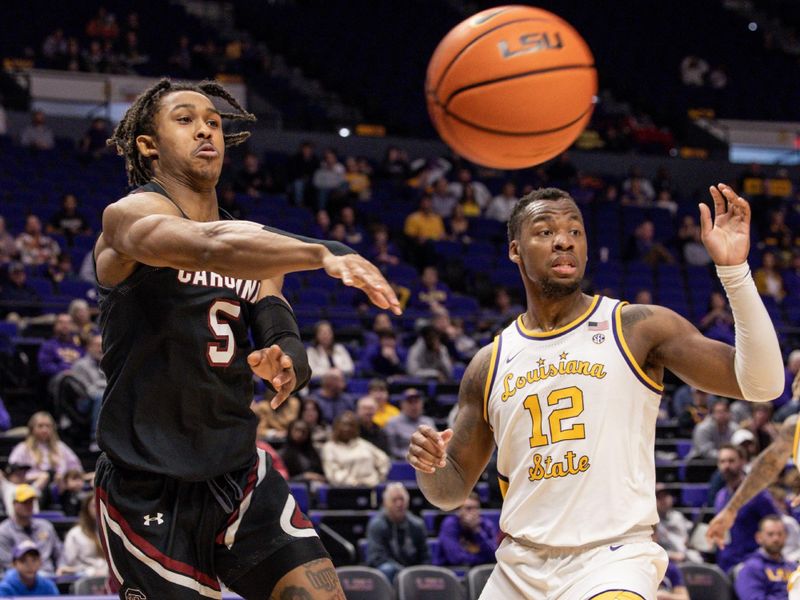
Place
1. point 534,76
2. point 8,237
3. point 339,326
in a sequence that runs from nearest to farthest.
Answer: point 534,76 < point 8,237 < point 339,326

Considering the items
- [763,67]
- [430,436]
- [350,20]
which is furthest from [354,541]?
[763,67]

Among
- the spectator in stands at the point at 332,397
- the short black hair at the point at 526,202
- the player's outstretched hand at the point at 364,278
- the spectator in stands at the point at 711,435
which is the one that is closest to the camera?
the player's outstretched hand at the point at 364,278

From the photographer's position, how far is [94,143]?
54.2 feet

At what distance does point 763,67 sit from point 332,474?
1701 centimetres

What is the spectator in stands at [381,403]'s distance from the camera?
11.8 metres

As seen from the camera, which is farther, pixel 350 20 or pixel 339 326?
pixel 350 20

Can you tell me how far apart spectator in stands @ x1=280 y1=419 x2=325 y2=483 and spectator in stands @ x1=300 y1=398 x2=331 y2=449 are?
0.27 metres

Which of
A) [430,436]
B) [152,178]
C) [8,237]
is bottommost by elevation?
[8,237]

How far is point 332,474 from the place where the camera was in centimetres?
1079

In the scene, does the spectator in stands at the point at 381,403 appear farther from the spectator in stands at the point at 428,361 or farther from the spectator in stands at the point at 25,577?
the spectator in stands at the point at 25,577

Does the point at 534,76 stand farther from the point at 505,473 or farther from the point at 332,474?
the point at 332,474

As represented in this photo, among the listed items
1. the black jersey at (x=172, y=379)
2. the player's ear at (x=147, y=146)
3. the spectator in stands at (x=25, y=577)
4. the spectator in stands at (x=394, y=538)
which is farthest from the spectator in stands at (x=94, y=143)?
the black jersey at (x=172, y=379)

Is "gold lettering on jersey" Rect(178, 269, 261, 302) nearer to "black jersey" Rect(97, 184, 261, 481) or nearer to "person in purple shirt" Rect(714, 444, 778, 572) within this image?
"black jersey" Rect(97, 184, 261, 481)

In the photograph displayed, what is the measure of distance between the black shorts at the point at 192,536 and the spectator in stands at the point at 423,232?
12.8 m
